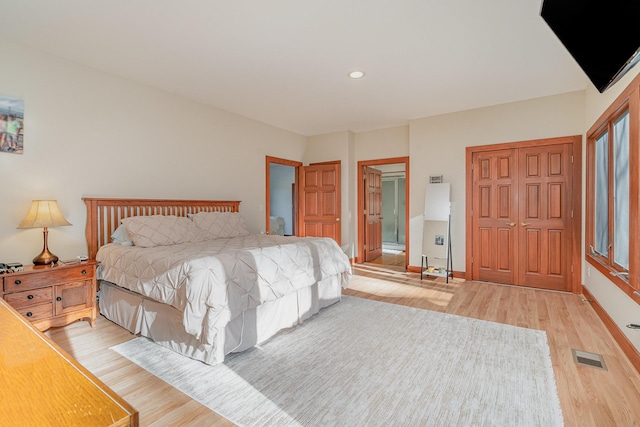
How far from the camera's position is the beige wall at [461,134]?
4117 mm

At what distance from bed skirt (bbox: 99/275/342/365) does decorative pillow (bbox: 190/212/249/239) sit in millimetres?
1160

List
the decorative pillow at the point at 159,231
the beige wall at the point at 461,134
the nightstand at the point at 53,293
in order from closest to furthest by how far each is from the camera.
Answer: the nightstand at the point at 53,293 → the decorative pillow at the point at 159,231 → the beige wall at the point at 461,134

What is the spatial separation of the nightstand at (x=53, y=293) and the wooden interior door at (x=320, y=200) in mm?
3895

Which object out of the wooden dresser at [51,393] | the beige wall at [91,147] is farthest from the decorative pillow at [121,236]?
the wooden dresser at [51,393]

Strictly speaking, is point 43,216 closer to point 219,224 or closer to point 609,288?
point 219,224

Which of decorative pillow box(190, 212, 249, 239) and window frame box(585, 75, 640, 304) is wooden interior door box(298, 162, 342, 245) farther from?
window frame box(585, 75, 640, 304)

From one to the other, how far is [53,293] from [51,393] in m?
2.72

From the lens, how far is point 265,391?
1.95 metres

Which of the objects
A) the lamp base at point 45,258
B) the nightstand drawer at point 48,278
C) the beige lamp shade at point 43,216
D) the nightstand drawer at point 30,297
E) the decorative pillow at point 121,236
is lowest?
the nightstand drawer at point 30,297

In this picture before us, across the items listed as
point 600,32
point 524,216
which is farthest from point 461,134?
point 600,32

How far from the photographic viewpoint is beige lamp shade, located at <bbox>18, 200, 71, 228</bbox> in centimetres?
269

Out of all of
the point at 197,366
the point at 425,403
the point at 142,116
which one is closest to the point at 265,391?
the point at 197,366

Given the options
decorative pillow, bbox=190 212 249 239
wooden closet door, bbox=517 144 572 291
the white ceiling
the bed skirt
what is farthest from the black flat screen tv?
decorative pillow, bbox=190 212 249 239

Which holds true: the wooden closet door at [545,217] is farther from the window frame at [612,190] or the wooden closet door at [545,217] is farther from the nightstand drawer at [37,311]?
the nightstand drawer at [37,311]
